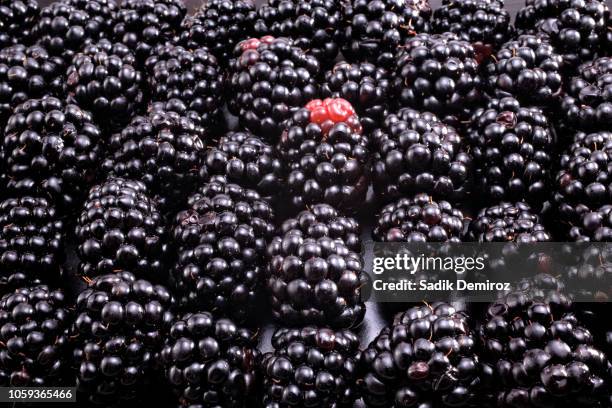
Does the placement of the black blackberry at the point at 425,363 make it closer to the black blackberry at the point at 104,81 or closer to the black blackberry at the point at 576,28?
the black blackberry at the point at 576,28

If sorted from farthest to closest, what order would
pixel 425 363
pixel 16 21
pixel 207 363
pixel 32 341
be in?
pixel 16 21
pixel 32 341
pixel 207 363
pixel 425 363

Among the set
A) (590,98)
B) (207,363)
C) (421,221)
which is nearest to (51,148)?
(207,363)

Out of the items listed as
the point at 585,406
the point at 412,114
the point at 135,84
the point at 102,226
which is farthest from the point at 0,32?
the point at 585,406

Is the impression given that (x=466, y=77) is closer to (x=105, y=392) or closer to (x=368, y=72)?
(x=368, y=72)

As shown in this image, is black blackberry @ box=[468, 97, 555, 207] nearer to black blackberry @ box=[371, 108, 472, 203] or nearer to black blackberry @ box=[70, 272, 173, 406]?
black blackberry @ box=[371, 108, 472, 203]

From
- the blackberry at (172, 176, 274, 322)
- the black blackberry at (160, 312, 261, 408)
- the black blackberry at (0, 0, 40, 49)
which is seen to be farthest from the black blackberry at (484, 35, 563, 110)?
the black blackberry at (0, 0, 40, 49)

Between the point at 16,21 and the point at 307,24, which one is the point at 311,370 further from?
the point at 16,21
